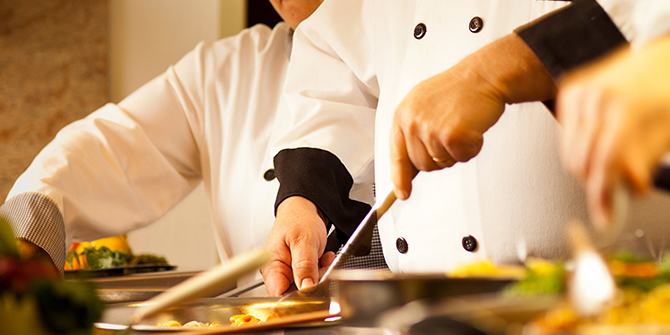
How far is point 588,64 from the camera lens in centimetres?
55

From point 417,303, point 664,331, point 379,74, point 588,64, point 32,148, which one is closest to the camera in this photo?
point 664,331

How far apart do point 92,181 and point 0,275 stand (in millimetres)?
1048

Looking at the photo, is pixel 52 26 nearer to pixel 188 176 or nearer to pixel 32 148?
pixel 32 148

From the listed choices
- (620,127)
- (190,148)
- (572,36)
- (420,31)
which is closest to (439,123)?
(572,36)

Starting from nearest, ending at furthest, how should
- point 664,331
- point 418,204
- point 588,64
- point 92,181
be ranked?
1. point 664,331
2. point 588,64
3. point 418,204
4. point 92,181

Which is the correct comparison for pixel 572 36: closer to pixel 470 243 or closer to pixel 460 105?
pixel 460 105

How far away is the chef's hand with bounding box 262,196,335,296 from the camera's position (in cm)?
81

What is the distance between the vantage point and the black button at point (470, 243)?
0.84 m

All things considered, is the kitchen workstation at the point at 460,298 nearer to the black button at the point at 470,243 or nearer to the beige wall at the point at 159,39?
the black button at the point at 470,243

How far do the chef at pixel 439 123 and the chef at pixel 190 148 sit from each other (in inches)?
7.0

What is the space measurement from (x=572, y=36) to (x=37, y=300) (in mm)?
443

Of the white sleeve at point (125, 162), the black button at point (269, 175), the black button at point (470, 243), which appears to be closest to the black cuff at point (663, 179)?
the black button at point (470, 243)

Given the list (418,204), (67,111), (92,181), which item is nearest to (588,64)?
(418,204)

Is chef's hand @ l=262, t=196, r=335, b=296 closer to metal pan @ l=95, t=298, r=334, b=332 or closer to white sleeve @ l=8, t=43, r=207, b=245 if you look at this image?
metal pan @ l=95, t=298, r=334, b=332
